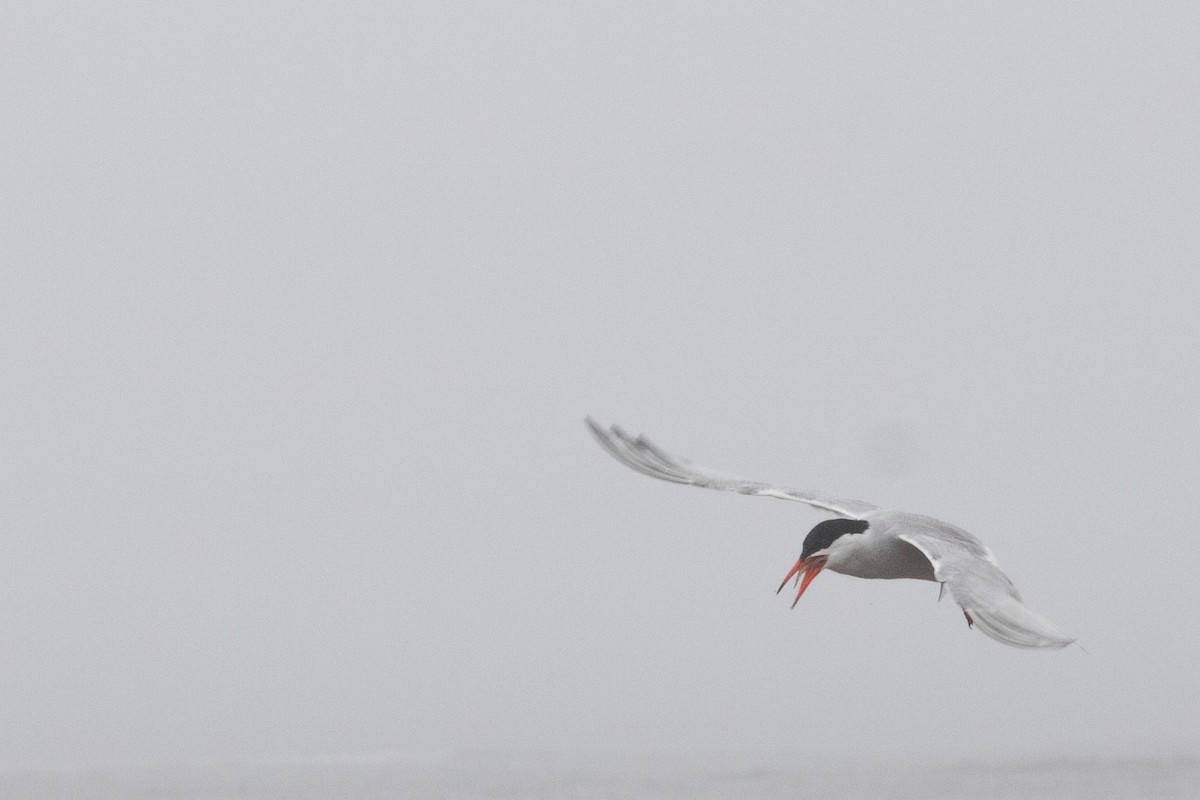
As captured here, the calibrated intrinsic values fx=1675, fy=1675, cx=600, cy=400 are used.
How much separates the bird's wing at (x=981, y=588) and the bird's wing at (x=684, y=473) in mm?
1524

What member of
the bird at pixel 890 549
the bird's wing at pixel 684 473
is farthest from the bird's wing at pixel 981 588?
the bird's wing at pixel 684 473

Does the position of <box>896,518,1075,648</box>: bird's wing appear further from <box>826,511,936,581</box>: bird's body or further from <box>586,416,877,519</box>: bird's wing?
<box>586,416,877,519</box>: bird's wing

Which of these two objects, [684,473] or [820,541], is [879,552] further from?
[684,473]

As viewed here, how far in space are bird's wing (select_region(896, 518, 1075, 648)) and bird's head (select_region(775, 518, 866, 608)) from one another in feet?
2.16

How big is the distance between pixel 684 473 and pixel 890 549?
314 cm

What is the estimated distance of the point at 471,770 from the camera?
10794 cm

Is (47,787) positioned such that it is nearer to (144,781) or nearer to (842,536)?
(144,781)

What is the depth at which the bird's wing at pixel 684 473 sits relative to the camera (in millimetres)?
15852

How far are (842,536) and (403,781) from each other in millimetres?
89128

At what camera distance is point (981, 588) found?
11.1 meters

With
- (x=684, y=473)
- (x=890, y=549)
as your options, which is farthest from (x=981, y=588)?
(x=684, y=473)

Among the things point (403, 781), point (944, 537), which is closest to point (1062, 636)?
point (944, 537)

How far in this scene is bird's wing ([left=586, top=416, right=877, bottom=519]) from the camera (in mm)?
15852

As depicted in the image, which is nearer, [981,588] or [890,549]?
[981,588]
